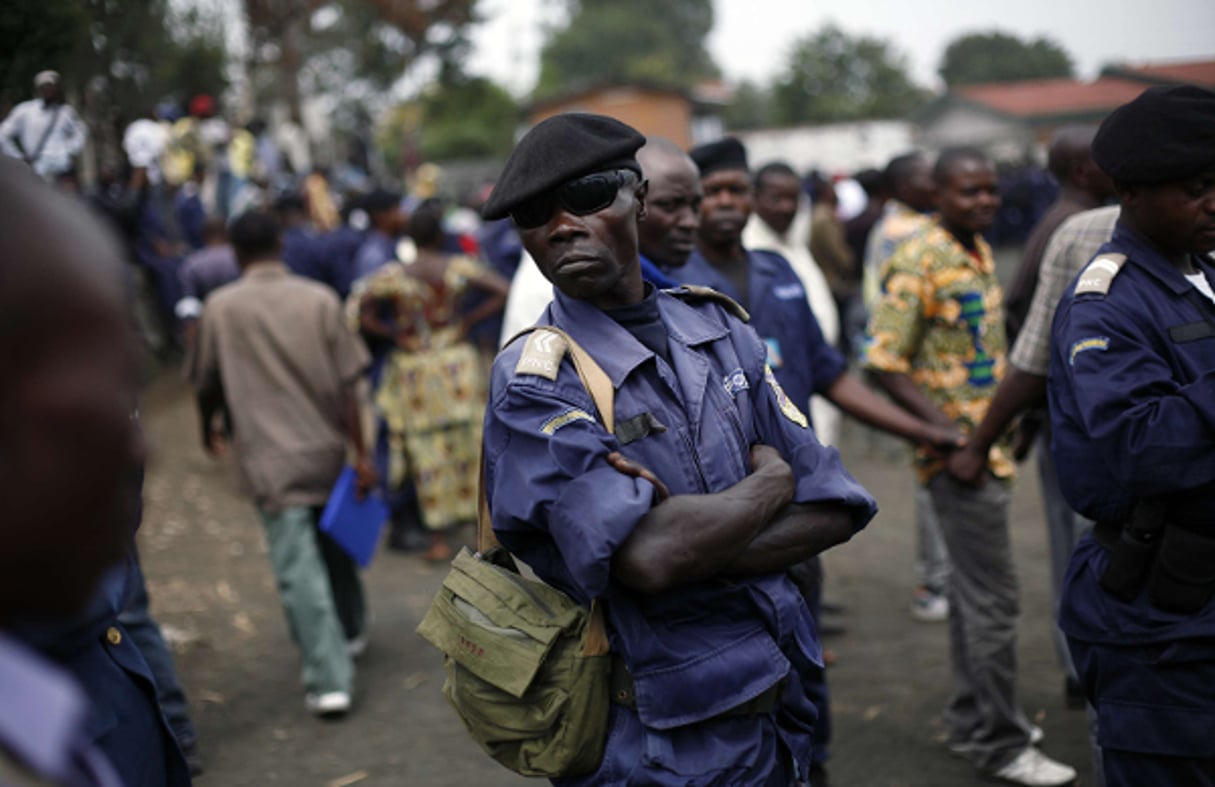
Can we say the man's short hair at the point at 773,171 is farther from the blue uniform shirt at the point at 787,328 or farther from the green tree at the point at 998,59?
the green tree at the point at 998,59

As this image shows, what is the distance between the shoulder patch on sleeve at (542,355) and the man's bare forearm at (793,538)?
0.57 m

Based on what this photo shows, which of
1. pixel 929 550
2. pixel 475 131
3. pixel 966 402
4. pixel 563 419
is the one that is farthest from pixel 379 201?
pixel 475 131

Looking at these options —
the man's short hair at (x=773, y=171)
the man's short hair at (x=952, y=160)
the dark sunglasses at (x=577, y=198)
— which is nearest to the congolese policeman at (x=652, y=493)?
the dark sunglasses at (x=577, y=198)

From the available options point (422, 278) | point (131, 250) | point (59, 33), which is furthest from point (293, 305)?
point (131, 250)

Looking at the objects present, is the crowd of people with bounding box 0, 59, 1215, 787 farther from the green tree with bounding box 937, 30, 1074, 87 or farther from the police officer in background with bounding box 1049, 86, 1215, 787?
the green tree with bounding box 937, 30, 1074, 87

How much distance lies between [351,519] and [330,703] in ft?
2.94

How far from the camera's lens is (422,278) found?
7.89 meters

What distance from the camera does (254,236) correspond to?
5691mm

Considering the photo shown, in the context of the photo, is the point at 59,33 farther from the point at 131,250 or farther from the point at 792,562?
the point at 131,250

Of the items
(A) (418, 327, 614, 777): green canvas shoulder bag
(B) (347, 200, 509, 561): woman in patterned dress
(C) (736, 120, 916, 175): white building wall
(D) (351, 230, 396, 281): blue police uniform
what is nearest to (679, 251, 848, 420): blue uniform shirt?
(A) (418, 327, 614, 777): green canvas shoulder bag

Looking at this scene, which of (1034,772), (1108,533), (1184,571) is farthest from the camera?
(1034,772)

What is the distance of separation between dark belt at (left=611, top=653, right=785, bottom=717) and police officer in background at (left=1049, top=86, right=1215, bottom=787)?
1095 mm

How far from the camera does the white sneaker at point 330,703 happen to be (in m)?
5.49

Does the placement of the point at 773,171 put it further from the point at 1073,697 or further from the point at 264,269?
the point at 1073,697
